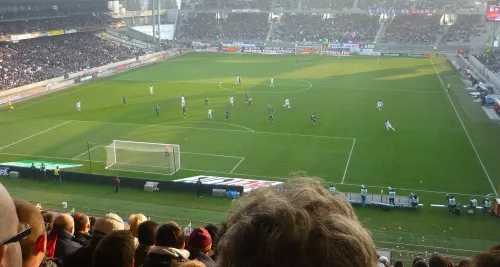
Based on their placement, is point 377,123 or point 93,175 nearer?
point 93,175

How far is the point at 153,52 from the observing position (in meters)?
78.8

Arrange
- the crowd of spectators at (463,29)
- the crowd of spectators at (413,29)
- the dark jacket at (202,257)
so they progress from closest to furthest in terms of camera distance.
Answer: the dark jacket at (202,257), the crowd of spectators at (463,29), the crowd of spectators at (413,29)

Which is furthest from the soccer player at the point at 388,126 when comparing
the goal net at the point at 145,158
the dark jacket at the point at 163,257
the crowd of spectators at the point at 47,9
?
the crowd of spectators at the point at 47,9

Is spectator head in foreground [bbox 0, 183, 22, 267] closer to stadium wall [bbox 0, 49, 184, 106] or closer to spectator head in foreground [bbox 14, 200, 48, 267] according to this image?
spectator head in foreground [bbox 14, 200, 48, 267]

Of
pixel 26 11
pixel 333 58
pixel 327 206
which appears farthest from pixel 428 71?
pixel 327 206

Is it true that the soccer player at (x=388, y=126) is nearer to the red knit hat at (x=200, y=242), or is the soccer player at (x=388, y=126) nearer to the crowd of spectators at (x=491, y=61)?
the crowd of spectators at (x=491, y=61)

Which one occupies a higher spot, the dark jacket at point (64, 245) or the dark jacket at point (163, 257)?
the dark jacket at point (163, 257)

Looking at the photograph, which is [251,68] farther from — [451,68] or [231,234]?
[231,234]

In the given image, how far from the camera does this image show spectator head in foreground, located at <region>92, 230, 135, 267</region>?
482 cm

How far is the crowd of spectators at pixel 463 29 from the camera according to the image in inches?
3204

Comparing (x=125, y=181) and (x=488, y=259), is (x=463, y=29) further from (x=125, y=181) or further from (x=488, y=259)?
(x=488, y=259)

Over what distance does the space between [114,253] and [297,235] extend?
3.20 m

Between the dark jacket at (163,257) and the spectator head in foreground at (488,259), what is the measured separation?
2566 millimetres

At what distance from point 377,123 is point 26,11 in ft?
169
